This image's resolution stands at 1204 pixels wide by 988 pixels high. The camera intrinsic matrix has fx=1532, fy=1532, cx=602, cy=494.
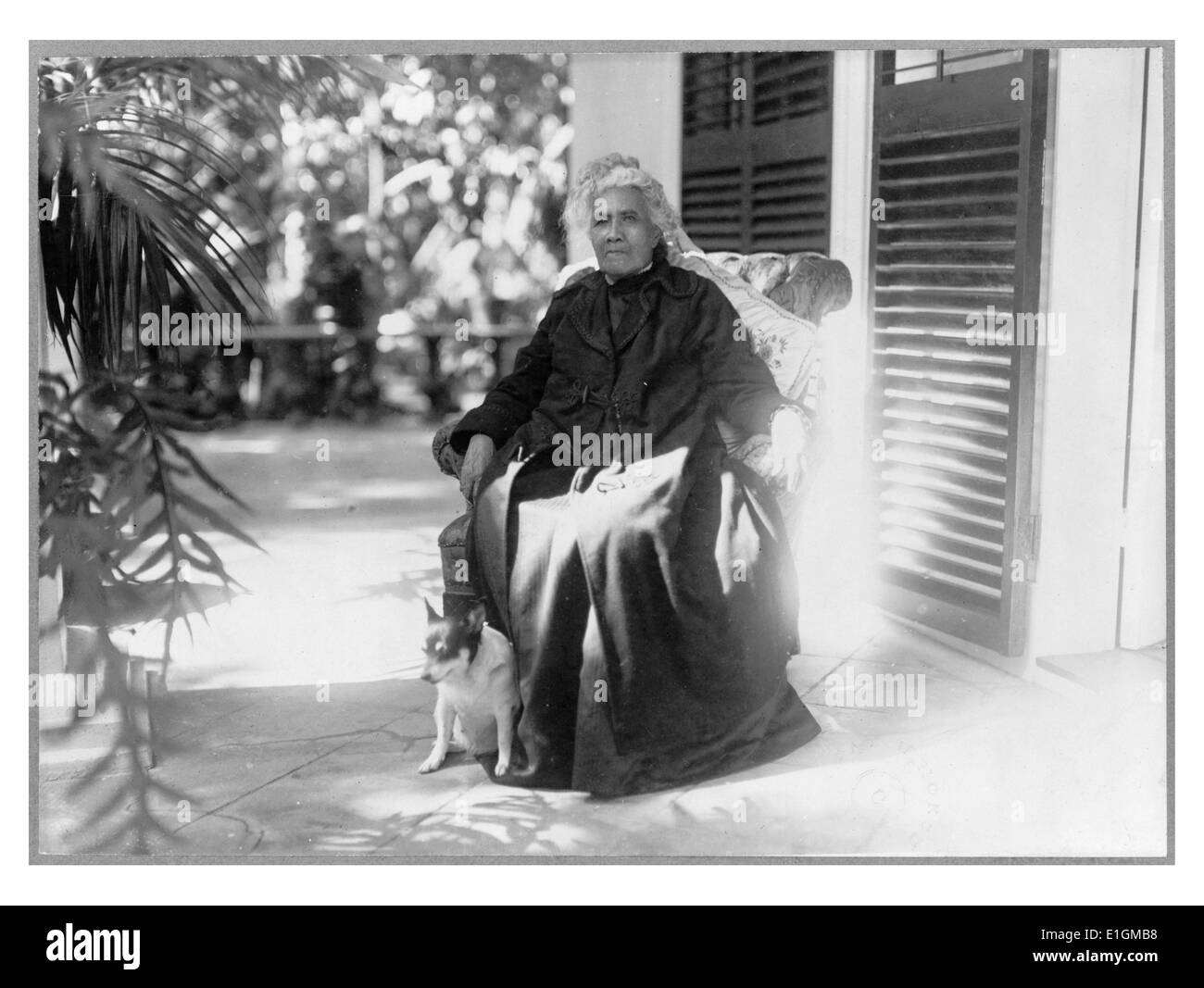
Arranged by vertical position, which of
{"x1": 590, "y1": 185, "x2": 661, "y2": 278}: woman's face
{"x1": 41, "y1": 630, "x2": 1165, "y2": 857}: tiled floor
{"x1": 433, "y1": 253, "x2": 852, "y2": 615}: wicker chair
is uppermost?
{"x1": 590, "y1": 185, "x2": 661, "y2": 278}: woman's face

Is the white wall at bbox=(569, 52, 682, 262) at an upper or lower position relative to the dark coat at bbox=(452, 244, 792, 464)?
upper

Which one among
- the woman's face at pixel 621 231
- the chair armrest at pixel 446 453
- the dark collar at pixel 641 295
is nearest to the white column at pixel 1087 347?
the dark collar at pixel 641 295

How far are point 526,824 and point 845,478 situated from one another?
4.29ft

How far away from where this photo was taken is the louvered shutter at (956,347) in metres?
4.16

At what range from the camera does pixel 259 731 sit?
4.34 meters

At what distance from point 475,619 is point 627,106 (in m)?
1.48

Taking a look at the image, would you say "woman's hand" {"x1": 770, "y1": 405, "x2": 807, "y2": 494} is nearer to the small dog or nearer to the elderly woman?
the elderly woman

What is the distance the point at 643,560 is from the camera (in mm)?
4125

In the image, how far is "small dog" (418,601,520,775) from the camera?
13.8ft

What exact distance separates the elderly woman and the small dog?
41 mm
